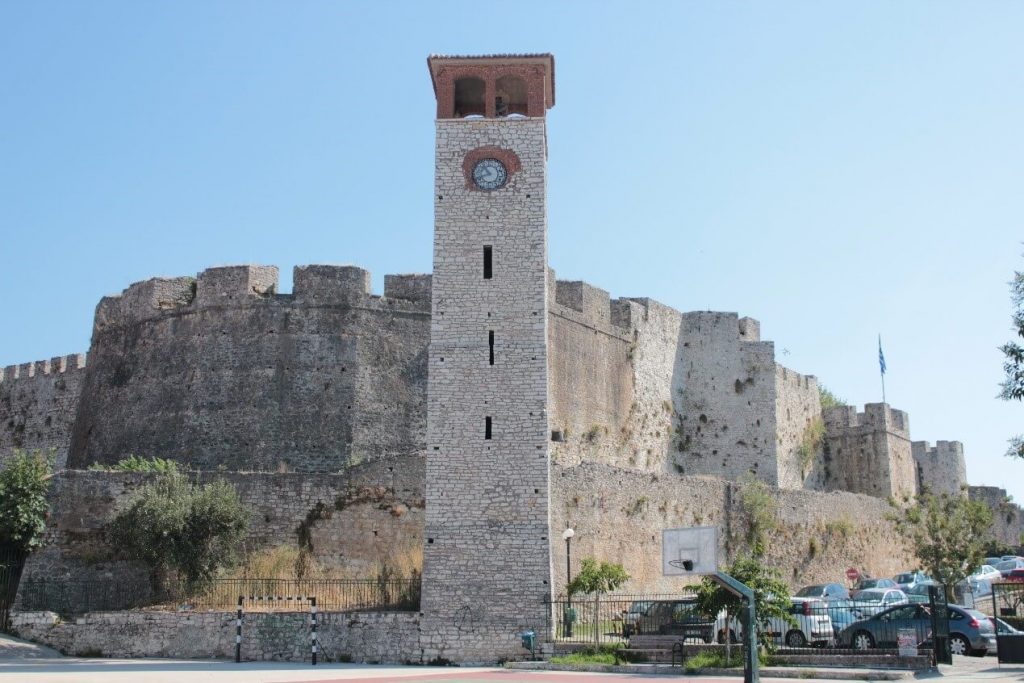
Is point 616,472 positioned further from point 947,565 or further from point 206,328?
point 206,328

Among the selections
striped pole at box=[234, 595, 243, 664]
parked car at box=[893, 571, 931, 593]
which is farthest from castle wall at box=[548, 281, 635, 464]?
striped pole at box=[234, 595, 243, 664]

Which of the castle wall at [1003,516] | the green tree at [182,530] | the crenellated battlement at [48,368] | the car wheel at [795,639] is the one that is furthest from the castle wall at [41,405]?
the castle wall at [1003,516]

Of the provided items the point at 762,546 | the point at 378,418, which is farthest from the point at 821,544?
the point at 378,418

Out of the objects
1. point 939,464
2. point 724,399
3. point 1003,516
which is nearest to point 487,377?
point 724,399

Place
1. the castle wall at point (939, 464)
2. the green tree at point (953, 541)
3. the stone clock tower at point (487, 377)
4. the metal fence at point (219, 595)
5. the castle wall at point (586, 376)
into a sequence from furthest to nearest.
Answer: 1. the castle wall at point (939, 464)
2. the castle wall at point (586, 376)
3. the green tree at point (953, 541)
4. the metal fence at point (219, 595)
5. the stone clock tower at point (487, 377)

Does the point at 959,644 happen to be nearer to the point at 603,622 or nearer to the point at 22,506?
the point at 603,622

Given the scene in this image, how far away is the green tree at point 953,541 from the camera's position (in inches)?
1367

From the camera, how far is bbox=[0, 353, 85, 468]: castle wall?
44.9m

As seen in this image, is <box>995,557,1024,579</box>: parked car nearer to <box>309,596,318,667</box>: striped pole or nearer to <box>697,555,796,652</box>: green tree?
<box>697,555,796,652</box>: green tree

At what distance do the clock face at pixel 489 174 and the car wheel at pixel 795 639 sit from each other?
39.9 ft

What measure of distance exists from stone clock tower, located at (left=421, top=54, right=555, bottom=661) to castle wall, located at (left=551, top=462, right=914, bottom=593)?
351cm

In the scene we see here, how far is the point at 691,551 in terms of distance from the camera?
17.1m

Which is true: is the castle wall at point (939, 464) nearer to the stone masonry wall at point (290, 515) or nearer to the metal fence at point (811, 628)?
the metal fence at point (811, 628)

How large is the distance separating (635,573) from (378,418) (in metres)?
9.02
